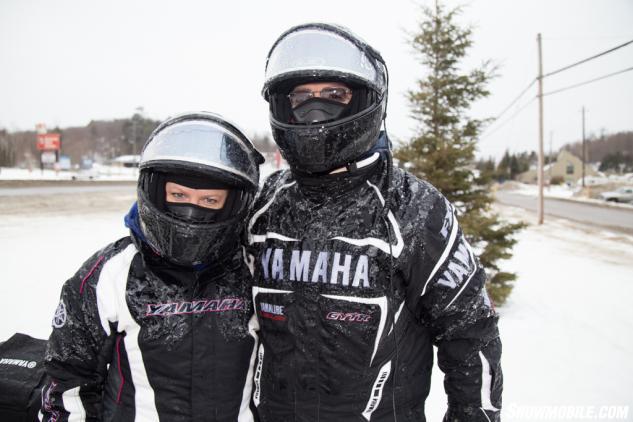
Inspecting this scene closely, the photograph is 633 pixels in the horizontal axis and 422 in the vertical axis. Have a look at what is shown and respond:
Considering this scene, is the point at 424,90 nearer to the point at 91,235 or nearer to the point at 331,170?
the point at 331,170

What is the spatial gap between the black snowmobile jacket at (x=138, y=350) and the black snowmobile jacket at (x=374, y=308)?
0.25m

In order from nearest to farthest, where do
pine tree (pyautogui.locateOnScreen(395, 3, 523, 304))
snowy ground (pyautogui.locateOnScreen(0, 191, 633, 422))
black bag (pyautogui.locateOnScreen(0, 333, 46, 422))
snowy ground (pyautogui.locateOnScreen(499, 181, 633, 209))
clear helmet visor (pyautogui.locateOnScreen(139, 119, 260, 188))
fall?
clear helmet visor (pyautogui.locateOnScreen(139, 119, 260, 188)) < black bag (pyautogui.locateOnScreen(0, 333, 46, 422)) < snowy ground (pyautogui.locateOnScreen(0, 191, 633, 422)) < pine tree (pyautogui.locateOnScreen(395, 3, 523, 304)) < snowy ground (pyautogui.locateOnScreen(499, 181, 633, 209))

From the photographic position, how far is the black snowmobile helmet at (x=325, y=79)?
1.61m

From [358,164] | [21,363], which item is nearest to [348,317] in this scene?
[358,164]

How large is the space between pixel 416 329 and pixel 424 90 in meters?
5.72

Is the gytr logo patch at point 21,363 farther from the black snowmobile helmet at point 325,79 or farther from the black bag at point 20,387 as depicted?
the black snowmobile helmet at point 325,79

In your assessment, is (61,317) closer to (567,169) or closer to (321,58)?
(321,58)

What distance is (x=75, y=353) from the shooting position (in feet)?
5.13

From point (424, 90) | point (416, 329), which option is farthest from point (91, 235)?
point (416, 329)

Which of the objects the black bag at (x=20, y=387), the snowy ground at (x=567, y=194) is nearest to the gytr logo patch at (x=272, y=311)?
the black bag at (x=20, y=387)

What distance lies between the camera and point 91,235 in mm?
11156

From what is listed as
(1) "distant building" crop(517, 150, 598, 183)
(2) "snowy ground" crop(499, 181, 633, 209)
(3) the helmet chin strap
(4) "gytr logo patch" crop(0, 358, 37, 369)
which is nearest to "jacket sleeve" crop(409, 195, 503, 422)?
(3) the helmet chin strap

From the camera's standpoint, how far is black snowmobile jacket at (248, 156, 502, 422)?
4.98ft

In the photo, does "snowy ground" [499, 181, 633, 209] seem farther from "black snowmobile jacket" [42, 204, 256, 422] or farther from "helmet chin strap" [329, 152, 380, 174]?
"black snowmobile jacket" [42, 204, 256, 422]
